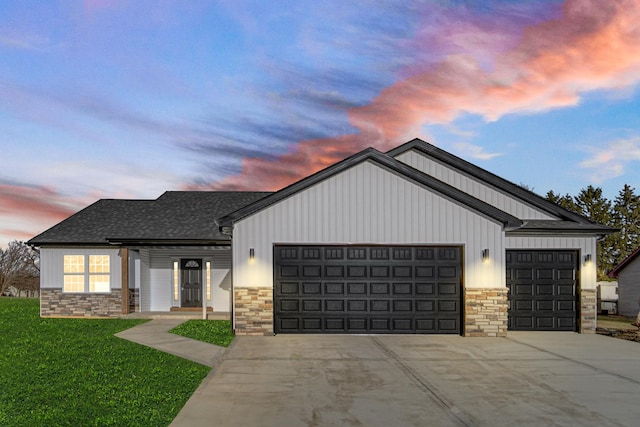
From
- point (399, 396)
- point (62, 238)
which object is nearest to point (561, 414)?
point (399, 396)

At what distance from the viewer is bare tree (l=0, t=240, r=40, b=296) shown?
1519 inches

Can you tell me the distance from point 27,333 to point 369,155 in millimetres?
12051

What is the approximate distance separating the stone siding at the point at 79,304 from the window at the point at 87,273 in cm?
29

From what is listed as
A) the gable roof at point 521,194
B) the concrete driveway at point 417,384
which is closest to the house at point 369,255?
the concrete driveway at point 417,384

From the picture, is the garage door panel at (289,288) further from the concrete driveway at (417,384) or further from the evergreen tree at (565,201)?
the evergreen tree at (565,201)

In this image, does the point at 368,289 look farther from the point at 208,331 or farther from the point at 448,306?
the point at 208,331

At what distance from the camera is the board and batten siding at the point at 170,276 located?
19.9m

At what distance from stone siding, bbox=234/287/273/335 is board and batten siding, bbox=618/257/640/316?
1892 centimetres

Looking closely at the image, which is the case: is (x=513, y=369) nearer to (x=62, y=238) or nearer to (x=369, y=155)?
(x=369, y=155)

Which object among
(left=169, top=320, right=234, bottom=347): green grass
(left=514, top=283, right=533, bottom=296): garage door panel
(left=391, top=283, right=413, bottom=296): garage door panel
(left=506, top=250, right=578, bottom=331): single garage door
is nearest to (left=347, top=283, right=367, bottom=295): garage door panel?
(left=391, top=283, right=413, bottom=296): garage door panel

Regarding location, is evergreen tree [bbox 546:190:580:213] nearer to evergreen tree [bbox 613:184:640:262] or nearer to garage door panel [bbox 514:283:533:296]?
evergreen tree [bbox 613:184:640:262]

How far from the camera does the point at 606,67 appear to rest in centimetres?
1745

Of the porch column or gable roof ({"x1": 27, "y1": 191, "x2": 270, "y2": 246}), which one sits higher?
gable roof ({"x1": 27, "y1": 191, "x2": 270, "y2": 246})

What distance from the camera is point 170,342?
12.7 meters
